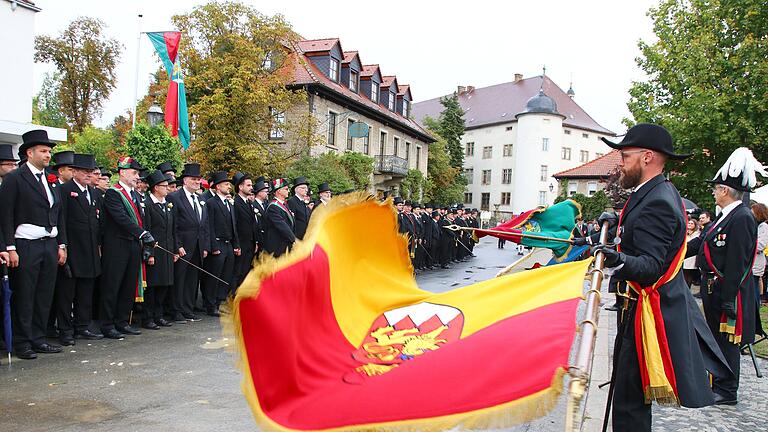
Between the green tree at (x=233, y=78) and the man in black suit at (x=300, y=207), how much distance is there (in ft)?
44.6

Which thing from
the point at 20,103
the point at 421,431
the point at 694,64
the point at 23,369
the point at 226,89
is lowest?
the point at 23,369

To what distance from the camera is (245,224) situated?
9.90m

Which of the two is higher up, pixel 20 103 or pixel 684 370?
pixel 20 103

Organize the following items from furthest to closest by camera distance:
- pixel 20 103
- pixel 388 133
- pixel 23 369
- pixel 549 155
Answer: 1. pixel 549 155
2. pixel 388 133
3. pixel 20 103
4. pixel 23 369

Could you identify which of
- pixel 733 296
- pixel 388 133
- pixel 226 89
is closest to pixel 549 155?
pixel 388 133

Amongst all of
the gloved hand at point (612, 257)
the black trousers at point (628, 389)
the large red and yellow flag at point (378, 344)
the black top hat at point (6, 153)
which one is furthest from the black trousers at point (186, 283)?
the gloved hand at point (612, 257)

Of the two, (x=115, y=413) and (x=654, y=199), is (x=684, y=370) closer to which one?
(x=654, y=199)

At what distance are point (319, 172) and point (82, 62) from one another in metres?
26.0

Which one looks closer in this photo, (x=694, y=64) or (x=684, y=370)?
(x=684, y=370)

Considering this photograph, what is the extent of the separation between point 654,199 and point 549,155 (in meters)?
71.2

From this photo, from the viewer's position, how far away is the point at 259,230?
33.4ft

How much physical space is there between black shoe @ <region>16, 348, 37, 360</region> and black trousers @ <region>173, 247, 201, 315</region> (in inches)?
95.4

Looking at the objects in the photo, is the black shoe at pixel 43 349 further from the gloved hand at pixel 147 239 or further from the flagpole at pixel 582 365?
the flagpole at pixel 582 365

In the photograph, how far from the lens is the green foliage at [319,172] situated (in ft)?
86.2
